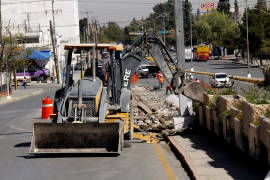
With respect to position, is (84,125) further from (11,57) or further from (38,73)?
(38,73)

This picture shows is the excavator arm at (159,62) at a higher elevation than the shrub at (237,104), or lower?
higher

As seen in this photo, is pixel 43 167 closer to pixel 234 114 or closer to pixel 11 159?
pixel 11 159

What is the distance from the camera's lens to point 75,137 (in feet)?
46.4

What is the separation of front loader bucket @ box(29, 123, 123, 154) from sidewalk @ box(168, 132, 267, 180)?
6.46 ft

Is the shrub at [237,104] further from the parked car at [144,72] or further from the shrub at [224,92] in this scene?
the parked car at [144,72]

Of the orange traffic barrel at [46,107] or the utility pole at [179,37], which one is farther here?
the orange traffic barrel at [46,107]

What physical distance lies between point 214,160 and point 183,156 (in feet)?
2.84

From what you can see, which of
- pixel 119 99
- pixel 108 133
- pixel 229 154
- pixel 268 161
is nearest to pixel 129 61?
pixel 119 99

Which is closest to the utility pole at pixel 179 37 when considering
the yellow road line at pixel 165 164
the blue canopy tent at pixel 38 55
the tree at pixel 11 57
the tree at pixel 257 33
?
the yellow road line at pixel 165 164

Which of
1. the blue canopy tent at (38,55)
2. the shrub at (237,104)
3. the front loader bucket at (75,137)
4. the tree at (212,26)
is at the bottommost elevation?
the front loader bucket at (75,137)

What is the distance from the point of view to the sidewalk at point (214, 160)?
1093 cm

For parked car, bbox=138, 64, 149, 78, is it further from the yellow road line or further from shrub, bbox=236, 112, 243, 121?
shrub, bbox=236, 112, 243, 121

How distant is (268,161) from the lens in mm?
10695

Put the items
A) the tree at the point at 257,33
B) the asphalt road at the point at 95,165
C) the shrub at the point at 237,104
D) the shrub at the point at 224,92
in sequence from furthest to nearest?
1. the tree at the point at 257,33
2. the shrub at the point at 224,92
3. the shrub at the point at 237,104
4. the asphalt road at the point at 95,165
